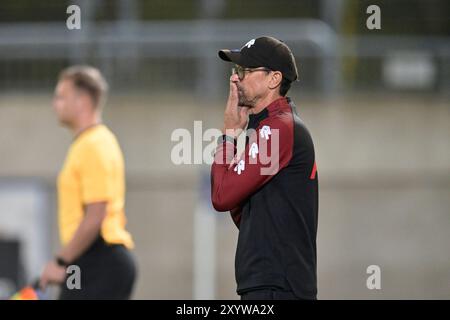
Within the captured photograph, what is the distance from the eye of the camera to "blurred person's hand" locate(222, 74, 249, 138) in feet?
14.8

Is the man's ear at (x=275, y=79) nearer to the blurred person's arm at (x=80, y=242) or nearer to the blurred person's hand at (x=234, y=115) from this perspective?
the blurred person's hand at (x=234, y=115)

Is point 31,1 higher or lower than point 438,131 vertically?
higher

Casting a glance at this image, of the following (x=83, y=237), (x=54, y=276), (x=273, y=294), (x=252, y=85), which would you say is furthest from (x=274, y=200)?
(x=54, y=276)

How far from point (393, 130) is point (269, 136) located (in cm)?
703

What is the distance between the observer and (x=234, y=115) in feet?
14.8

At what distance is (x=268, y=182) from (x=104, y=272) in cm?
209

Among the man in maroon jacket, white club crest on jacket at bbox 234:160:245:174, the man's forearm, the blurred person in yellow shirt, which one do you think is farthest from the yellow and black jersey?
white club crest on jacket at bbox 234:160:245:174

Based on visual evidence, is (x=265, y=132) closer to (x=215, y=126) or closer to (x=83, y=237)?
(x=83, y=237)
